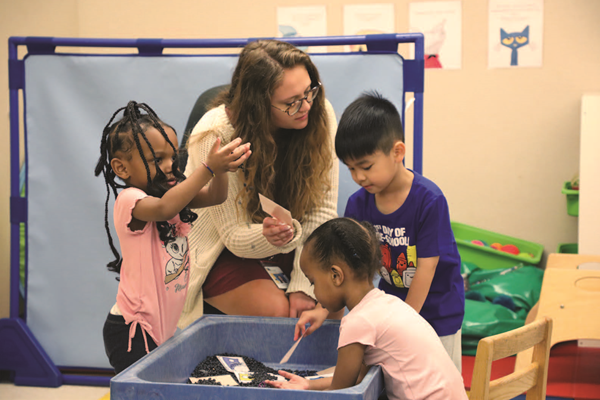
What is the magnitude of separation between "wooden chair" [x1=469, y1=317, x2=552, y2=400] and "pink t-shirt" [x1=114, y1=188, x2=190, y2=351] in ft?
2.49

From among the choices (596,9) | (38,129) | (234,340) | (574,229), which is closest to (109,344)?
(234,340)

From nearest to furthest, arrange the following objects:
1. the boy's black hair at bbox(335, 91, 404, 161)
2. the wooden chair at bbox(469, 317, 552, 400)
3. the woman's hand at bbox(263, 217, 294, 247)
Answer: the wooden chair at bbox(469, 317, 552, 400), the boy's black hair at bbox(335, 91, 404, 161), the woman's hand at bbox(263, 217, 294, 247)

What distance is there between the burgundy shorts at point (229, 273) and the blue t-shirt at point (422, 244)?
0.39 m

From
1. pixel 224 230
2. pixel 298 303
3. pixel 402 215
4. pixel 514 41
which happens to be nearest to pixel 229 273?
pixel 224 230

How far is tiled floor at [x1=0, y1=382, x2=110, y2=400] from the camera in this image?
8.07 feet

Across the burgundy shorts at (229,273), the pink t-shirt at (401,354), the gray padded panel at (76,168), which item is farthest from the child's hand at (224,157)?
the gray padded panel at (76,168)

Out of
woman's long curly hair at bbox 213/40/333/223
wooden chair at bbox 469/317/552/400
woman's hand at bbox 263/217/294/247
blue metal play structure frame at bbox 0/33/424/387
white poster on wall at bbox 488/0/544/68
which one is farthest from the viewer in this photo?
white poster on wall at bbox 488/0/544/68

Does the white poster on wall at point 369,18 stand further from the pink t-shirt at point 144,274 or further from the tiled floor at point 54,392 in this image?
the pink t-shirt at point 144,274

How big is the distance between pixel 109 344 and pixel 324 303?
575 millimetres

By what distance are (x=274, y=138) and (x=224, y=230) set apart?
0.35 meters

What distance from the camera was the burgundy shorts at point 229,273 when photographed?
6.10 feet

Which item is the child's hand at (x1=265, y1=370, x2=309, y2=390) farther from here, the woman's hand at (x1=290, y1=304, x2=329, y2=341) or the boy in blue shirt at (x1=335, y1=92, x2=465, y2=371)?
the boy in blue shirt at (x1=335, y1=92, x2=465, y2=371)

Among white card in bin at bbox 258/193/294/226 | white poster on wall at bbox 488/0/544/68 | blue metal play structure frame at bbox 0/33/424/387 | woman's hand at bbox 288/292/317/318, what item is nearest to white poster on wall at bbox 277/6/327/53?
white poster on wall at bbox 488/0/544/68

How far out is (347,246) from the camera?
4.19 ft
